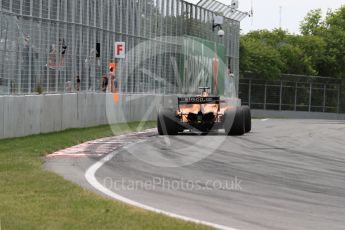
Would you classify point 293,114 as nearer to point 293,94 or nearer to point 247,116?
point 293,94

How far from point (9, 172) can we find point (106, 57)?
64.1ft

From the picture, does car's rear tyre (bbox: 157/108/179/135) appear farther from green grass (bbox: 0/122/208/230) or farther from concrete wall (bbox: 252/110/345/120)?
concrete wall (bbox: 252/110/345/120)

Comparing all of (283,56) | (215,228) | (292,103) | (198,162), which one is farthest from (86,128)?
(283,56)

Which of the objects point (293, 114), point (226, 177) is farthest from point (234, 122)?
point (293, 114)

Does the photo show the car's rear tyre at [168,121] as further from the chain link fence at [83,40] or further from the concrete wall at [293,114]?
the concrete wall at [293,114]

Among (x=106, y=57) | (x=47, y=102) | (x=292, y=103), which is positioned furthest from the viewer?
(x=292, y=103)

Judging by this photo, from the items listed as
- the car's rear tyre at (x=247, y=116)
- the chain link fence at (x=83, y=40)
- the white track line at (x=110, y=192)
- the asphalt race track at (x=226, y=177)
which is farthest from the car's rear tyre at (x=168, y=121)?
the white track line at (x=110, y=192)

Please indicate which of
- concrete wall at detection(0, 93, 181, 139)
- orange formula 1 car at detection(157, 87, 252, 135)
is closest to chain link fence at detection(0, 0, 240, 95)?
concrete wall at detection(0, 93, 181, 139)

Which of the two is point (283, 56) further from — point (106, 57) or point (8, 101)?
point (8, 101)

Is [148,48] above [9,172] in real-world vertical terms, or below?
above

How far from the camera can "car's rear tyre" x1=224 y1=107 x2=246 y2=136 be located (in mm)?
23750

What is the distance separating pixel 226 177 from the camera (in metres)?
13.2

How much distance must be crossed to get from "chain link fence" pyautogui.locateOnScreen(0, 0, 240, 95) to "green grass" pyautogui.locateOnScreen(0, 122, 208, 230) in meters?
8.12

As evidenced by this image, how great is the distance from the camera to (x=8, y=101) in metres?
20.3
